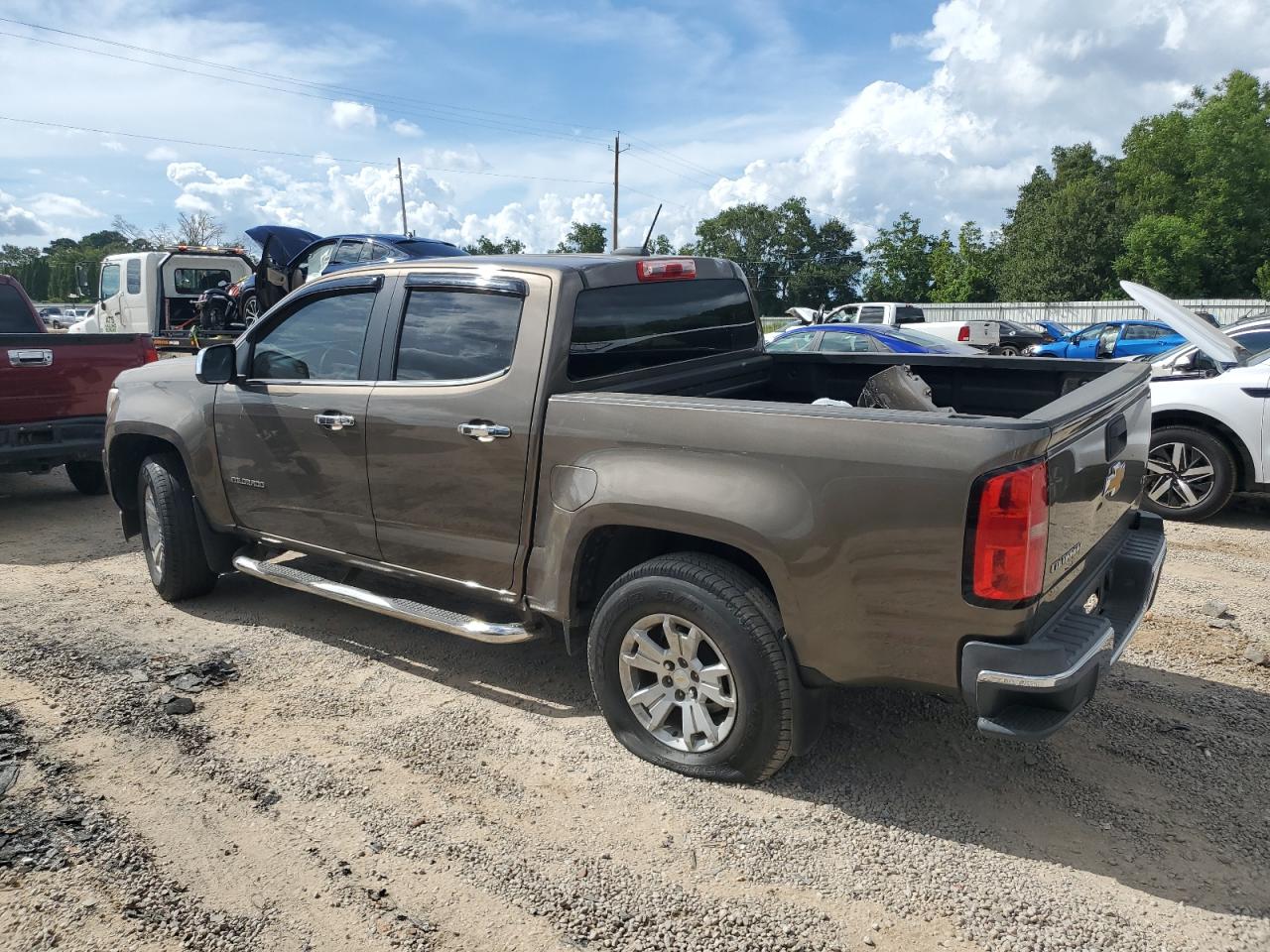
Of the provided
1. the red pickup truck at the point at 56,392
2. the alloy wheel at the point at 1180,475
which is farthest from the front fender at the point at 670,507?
the red pickup truck at the point at 56,392

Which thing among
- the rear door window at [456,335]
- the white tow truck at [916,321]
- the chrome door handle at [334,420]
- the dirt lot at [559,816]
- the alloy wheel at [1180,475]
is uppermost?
the white tow truck at [916,321]

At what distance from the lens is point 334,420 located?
4223mm

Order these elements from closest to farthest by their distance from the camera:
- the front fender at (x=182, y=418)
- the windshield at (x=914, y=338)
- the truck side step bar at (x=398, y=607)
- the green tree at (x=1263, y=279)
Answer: the truck side step bar at (x=398, y=607)
the front fender at (x=182, y=418)
the windshield at (x=914, y=338)
the green tree at (x=1263, y=279)

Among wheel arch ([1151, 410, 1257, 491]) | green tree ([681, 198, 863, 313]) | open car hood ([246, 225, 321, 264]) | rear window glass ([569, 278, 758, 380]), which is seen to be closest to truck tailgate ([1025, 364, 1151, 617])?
rear window glass ([569, 278, 758, 380])

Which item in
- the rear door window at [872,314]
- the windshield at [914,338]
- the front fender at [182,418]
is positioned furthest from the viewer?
the rear door window at [872,314]

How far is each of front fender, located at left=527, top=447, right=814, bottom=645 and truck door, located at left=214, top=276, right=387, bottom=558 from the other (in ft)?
3.59

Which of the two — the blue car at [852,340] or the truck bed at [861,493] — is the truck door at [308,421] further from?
the blue car at [852,340]

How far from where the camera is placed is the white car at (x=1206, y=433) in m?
6.82

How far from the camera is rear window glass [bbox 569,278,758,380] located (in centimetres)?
381

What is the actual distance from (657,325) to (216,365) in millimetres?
2251

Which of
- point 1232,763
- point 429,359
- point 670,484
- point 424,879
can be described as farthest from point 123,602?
point 1232,763

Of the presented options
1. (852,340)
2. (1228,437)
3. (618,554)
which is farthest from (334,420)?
(852,340)

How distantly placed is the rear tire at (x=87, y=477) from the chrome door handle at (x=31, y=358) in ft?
4.35

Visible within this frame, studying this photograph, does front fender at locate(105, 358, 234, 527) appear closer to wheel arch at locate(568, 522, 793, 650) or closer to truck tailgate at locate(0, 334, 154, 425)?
wheel arch at locate(568, 522, 793, 650)
